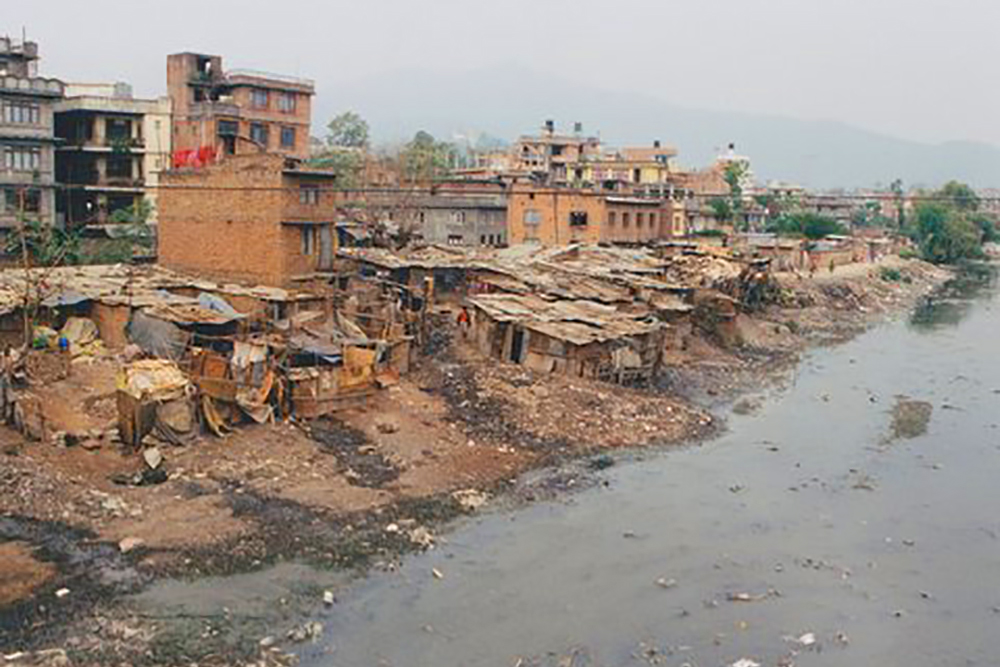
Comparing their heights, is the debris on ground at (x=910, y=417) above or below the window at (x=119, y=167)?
below

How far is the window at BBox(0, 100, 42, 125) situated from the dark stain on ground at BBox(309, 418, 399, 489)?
74.7ft

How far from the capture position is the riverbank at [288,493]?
15609mm

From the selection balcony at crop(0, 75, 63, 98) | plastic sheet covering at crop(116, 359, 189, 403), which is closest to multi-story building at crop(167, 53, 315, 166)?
balcony at crop(0, 75, 63, 98)

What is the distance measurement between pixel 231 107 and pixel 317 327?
912 inches

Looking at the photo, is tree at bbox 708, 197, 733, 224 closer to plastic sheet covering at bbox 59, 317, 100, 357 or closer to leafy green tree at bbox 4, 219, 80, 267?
leafy green tree at bbox 4, 219, 80, 267

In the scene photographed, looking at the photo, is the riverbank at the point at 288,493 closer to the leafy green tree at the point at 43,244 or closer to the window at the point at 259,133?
the leafy green tree at the point at 43,244

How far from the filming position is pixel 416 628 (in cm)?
1619

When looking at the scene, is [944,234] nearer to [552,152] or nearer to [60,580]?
[552,152]

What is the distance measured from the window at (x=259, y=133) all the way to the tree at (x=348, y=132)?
39.6 meters

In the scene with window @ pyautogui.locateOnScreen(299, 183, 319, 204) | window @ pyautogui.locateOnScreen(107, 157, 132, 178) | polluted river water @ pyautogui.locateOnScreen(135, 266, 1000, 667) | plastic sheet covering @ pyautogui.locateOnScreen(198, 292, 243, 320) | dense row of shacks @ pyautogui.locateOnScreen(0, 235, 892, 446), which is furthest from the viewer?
window @ pyautogui.locateOnScreen(107, 157, 132, 178)

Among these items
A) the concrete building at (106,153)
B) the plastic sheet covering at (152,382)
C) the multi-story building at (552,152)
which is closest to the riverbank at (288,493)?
the plastic sheet covering at (152,382)

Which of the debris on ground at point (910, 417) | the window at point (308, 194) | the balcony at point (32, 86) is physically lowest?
the debris on ground at point (910, 417)

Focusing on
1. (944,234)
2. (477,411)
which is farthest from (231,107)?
(944,234)

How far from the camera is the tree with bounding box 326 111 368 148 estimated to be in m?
92.3
